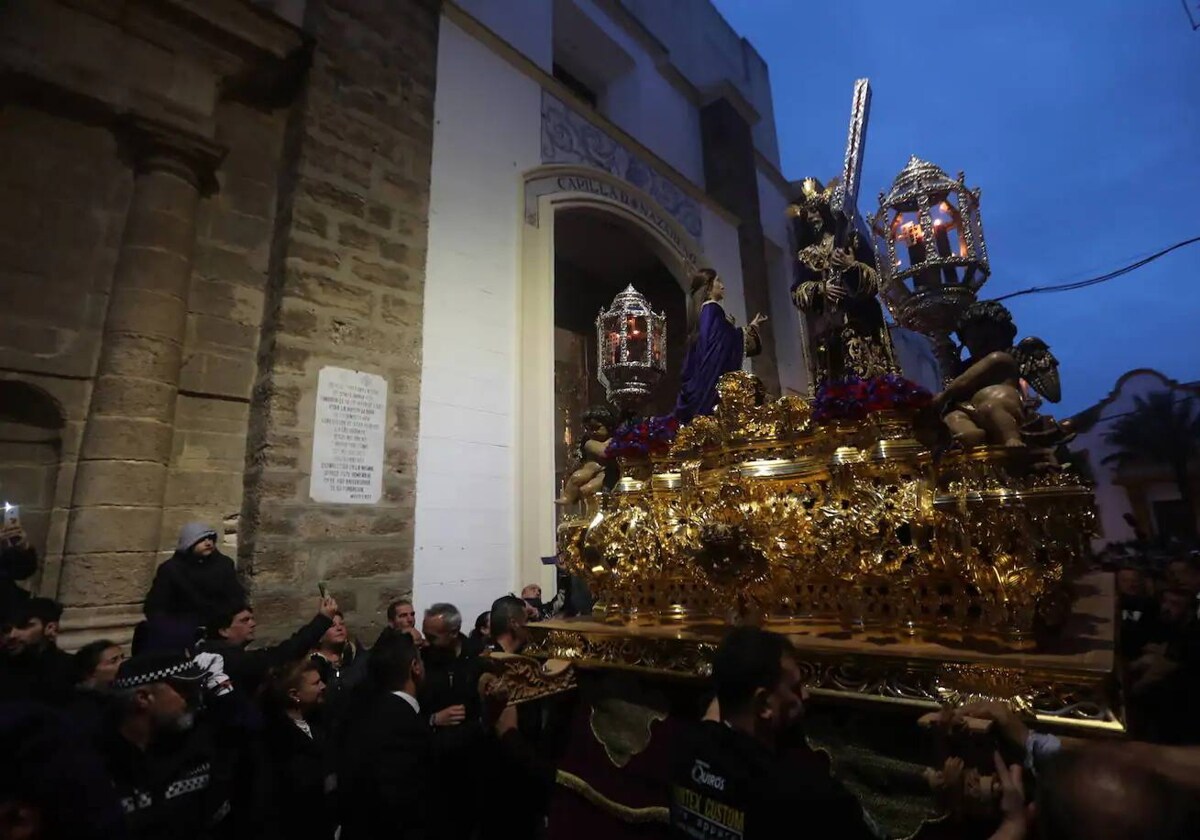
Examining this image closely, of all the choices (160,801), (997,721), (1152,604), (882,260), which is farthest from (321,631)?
(1152,604)

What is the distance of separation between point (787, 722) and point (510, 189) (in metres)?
5.99

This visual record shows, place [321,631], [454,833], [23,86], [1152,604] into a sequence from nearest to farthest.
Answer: [454,833]
[321,631]
[1152,604]
[23,86]

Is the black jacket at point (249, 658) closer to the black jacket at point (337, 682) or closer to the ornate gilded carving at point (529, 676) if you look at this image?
the black jacket at point (337, 682)

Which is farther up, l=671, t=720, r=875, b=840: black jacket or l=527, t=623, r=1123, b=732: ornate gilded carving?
l=527, t=623, r=1123, b=732: ornate gilded carving

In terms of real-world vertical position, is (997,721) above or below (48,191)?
below

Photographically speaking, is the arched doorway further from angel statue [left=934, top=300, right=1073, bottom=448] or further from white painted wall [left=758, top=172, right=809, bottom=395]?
angel statue [left=934, top=300, right=1073, bottom=448]

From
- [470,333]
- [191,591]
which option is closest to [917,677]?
[191,591]

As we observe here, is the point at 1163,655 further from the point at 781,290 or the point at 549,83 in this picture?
the point at 781,290

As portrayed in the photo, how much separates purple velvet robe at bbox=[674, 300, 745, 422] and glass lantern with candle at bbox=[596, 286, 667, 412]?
81cm

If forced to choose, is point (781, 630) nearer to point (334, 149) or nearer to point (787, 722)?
point (787, 722)

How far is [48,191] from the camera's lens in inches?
158

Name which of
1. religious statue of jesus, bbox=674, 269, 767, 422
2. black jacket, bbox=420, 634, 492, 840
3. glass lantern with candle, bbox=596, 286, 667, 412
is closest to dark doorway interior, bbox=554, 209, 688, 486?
glass lantern with candle, bbox=596, 286, 667, 412

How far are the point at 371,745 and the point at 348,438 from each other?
3086mm

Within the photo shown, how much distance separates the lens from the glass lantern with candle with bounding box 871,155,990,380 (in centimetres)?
274
